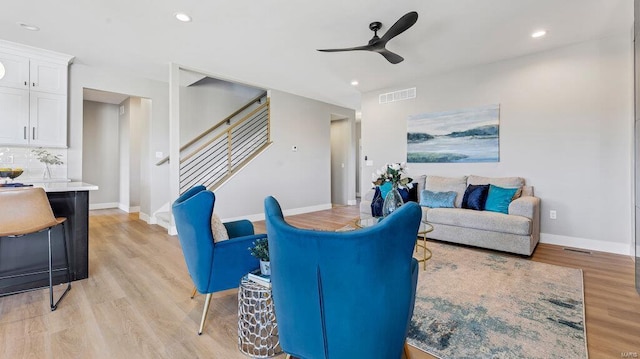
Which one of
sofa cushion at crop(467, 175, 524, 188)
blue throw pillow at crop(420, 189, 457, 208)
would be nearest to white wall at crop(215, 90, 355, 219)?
blue throw pillow at crop(420, 189, 457, 208)

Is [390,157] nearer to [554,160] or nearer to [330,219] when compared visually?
[330,219]

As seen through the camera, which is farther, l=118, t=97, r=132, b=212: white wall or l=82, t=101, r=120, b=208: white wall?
l=82, t=101, r=120, b=208: white wall

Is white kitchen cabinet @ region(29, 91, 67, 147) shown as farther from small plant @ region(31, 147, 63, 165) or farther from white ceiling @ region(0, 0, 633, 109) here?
white ceiling @ region(0, 0, 633, 109)

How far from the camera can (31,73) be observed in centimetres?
372

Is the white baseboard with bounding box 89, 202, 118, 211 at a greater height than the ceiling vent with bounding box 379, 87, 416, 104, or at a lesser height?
lesser

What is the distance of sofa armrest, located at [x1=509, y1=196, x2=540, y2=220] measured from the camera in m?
3.32

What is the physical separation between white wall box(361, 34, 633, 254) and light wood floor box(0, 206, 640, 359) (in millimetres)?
536

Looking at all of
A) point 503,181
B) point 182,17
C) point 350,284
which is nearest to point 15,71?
point 182,17

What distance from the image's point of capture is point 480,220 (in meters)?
3.49

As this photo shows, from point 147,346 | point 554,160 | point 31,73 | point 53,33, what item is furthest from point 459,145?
point 31,73

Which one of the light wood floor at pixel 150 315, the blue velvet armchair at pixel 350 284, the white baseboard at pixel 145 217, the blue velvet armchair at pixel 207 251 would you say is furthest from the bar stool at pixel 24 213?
the white baseboard at pixel 145 217

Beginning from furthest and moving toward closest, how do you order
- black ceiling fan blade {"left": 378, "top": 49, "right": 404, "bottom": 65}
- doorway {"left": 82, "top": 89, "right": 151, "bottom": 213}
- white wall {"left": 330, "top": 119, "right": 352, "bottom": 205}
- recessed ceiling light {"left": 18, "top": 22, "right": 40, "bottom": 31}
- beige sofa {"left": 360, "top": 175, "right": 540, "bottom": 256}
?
white wall {"left": 330, "top": 119, "right": 352, "bottom": 205} → doorway {"left": 82, "top": 89, "right": 151, "bottom": 213} → beige sofa {"left": 360, "top": 175, "right": 540, "bottom": 256} → recessed ceiling light {"left": 18, "top": 22, "right": 40, "bottom": 31} → black ceiling fan blade {"left": 378, "top": 49, "right": 404, "bottom": 65}

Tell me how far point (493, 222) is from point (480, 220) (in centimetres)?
14

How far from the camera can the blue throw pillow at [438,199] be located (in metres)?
4.08
